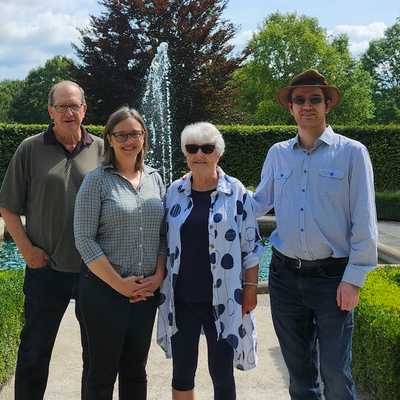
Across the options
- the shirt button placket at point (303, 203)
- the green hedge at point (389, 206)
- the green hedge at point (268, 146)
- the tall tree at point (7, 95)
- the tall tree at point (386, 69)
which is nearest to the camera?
the shirt button placket at point (303, 203)

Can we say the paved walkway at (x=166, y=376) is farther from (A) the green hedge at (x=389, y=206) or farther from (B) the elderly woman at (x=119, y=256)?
(A) the green hedge at (x=389, y=206)

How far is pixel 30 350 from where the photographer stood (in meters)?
3.18

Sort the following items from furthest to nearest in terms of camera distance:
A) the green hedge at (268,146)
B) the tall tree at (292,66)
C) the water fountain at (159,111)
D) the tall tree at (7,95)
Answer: the tall tree at (7,95) < the tall tree at (292,66) < the water fountain at (159,111) < the green hedge at (268,146)

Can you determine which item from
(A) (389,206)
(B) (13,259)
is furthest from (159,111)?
(B) (13,259)

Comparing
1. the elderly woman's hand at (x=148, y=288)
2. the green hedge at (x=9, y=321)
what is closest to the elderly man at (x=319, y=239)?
the elderly woman's hand at (x=148, y=288)

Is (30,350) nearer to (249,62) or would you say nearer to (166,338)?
(166,338)

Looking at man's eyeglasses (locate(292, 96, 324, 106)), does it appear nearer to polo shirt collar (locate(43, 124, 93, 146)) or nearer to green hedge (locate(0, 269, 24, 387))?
polo shirt collar (locate(43, 124, 93, 146))

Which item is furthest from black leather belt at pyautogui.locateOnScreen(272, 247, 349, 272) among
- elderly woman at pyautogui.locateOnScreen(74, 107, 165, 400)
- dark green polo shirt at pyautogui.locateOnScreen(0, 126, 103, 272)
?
dark green polo shirt at pyautogui.locateOnScreen(0, 126, 103, 272)

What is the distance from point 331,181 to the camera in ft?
8.93

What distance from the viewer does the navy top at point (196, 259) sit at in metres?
2.87

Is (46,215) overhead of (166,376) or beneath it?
overhead

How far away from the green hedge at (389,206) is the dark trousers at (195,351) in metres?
12.7

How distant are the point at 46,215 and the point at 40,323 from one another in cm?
64

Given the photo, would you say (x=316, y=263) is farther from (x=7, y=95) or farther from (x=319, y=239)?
(x=7, y=95)
